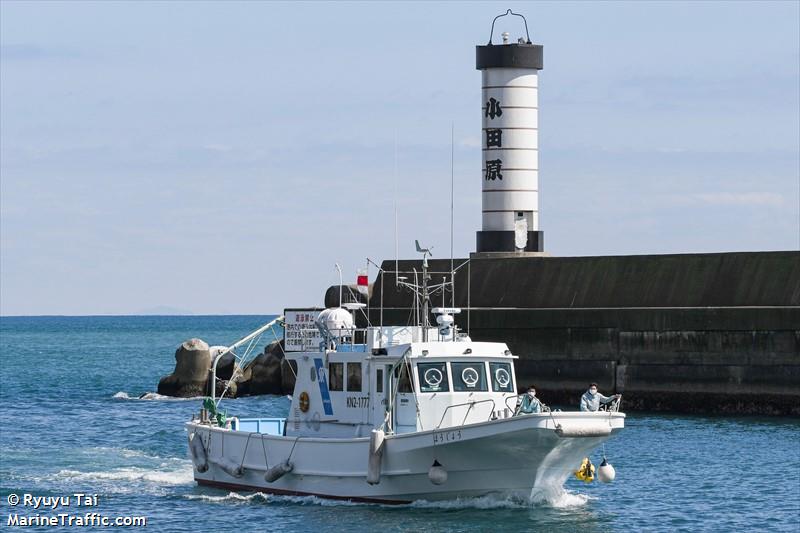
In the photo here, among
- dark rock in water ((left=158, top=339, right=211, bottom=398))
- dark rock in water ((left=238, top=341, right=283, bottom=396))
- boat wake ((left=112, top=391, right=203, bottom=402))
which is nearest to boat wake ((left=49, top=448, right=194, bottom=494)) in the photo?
boat wake ((left=112, top=391, right=203, bottom=402))

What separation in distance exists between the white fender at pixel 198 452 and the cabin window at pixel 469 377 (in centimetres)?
617

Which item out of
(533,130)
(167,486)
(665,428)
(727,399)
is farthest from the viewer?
(533,130)

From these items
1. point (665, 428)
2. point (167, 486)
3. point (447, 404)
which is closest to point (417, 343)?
point (447, 404)

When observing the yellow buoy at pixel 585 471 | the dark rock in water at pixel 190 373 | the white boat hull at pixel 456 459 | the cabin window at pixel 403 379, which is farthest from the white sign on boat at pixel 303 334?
the dark rock in water at pixel 190 373

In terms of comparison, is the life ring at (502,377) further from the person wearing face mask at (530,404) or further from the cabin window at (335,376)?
the cabin window at (335,376)

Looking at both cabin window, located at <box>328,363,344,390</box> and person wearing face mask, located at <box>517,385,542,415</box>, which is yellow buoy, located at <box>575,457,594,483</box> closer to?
person wearing face mask, located at <box>517,385,542,415</box>

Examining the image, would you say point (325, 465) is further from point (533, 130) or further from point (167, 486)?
point (533, 130)

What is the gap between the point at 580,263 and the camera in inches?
1809

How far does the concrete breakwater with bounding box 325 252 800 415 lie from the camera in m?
40.1

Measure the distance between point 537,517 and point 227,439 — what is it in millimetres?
6658

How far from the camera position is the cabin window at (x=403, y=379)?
2514 centimetres

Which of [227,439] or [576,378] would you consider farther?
[576,378]

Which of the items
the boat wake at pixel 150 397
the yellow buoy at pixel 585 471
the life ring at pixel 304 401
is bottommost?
the yellow buoy at pixel 585 471

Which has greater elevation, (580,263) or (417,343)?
(580,263)
